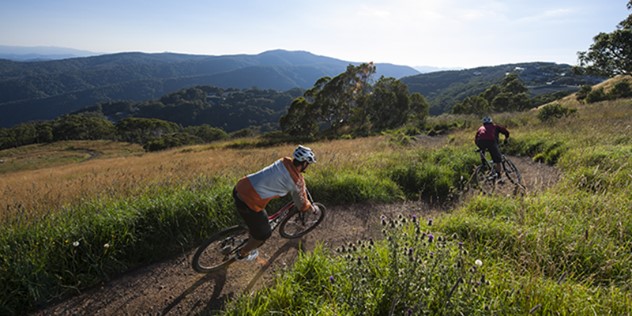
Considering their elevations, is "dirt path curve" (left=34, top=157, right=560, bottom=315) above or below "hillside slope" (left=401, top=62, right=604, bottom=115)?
below

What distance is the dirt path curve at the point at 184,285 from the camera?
371cm

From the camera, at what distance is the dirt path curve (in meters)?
3.71

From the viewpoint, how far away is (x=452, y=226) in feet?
14.7

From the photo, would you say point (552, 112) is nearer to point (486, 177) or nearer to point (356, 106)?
point (486, 177)

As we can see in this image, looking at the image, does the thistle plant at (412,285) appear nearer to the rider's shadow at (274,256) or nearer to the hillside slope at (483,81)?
the rider's shadow at (274,256)

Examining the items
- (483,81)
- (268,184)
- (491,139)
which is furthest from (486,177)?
(483,81)

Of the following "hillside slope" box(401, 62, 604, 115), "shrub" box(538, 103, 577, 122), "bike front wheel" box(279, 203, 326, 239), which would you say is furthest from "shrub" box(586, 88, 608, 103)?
"hillside slope" box(401, 62, 604, 115)

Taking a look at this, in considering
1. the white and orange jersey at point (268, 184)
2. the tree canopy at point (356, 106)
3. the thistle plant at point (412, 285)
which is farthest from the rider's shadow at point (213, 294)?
the tree canopy at point (356, 106)

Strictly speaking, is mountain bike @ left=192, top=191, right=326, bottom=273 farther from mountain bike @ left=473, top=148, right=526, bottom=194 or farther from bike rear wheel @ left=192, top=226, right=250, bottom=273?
mountain bike @ left=473, top=148, right=526, bottom=194

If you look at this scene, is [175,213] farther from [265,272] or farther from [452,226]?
[452,226]

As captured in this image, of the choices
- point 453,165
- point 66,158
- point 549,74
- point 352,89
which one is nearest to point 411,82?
point 549,74

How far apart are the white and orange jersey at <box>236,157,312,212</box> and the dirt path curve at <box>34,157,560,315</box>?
→ 1009mm

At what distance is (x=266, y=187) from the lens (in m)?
3.92

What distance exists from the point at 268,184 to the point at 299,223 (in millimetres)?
2021
